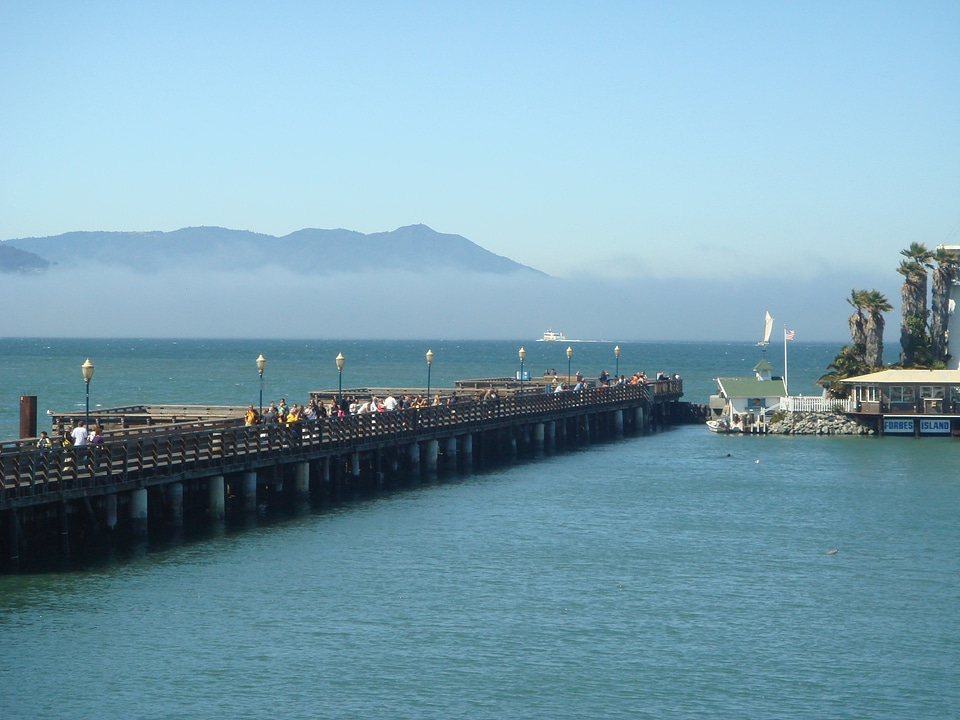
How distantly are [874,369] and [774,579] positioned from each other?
134ft

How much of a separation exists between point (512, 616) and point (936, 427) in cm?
4057

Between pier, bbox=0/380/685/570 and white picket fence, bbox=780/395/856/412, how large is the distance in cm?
1051

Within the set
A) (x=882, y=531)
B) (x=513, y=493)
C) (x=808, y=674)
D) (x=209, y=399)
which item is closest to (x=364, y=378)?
(x=209, y=399)

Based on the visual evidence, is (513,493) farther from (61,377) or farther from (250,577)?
(61,377)

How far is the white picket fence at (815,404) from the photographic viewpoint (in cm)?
6312

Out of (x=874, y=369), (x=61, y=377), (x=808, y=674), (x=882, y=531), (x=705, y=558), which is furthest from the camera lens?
(x=61, y=377)

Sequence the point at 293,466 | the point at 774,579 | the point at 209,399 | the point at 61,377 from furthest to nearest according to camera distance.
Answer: the point at 61,377 < the point at 209,399 < the point at 293,466 < the point at 774,579

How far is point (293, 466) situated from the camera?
4091cm

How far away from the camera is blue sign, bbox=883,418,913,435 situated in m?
61.0

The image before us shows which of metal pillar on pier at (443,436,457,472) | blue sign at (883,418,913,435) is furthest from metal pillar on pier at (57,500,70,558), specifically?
blue sign at (883,418,913,435)

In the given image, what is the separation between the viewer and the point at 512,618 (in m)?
25.3

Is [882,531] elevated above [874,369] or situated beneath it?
situated beneath

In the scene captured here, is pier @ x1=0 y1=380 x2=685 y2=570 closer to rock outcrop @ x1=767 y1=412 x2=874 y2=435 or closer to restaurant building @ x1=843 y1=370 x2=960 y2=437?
rock outcrop @ x1=767 y1=412 x2=874 y2=435

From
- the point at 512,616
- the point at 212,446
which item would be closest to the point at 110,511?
the point at 212,446
